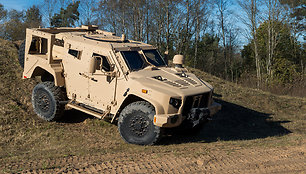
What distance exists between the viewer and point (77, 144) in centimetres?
768

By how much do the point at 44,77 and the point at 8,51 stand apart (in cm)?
553

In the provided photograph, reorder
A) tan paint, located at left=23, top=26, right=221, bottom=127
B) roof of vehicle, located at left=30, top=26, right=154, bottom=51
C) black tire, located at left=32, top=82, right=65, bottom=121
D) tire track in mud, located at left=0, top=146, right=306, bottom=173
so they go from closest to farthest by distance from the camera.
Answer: tire track in mud, located at left=0, top=146, right=306, bottom=173 < tan paint, located at left=23, top=26, right=221, bottom=127 < roof of vehicle, located at left=30, top=26, right=154, bottom=51 < black tire, located at left=32, top=82, right=65, bottom=121

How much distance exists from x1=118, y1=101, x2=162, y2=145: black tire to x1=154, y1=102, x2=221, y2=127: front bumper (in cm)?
31

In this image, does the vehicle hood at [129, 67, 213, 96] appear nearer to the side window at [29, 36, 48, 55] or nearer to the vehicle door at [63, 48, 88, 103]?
the vehicle door at [63, 48, 88, 103]

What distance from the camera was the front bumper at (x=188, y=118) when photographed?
6688mm

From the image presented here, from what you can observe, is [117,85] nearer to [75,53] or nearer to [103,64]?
[103,64]

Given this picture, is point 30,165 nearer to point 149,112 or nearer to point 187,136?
point 149,112

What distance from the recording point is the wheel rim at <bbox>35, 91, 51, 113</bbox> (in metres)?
8.98

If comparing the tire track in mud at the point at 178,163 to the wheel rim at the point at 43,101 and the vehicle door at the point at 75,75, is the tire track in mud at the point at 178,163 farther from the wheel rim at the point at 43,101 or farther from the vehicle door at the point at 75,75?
the wheel rim at the point at 43,101

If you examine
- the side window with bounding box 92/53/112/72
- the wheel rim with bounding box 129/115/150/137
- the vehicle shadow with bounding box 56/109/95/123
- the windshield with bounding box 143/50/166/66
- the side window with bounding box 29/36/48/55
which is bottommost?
the vehicle shadow with bounding box 56/109/95/123

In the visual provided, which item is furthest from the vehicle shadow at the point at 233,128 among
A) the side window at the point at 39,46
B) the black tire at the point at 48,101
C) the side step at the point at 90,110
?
the side window at the point at 39,46

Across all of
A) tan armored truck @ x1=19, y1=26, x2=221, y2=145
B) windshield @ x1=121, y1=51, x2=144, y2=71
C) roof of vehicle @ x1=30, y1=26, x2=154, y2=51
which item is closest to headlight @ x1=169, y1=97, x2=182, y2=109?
tan armored truck @ x1=19, y1=26, x2=221, y2=145

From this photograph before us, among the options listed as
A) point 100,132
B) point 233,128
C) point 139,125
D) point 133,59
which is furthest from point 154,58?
point 233,128

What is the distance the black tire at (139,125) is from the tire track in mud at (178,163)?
0.78 meters
